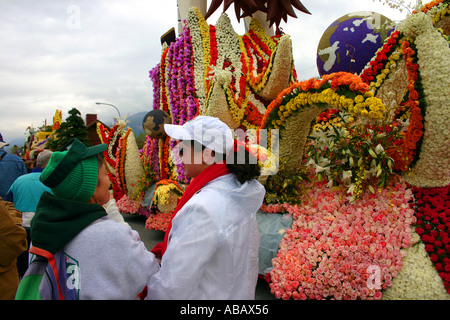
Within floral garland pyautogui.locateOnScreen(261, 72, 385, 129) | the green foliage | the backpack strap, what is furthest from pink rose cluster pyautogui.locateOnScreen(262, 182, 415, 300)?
the green foliage

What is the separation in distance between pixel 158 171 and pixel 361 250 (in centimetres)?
442

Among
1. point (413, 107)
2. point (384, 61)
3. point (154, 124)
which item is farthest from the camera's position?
point (154, 124)

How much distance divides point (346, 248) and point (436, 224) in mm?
784

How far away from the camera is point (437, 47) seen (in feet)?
8.66

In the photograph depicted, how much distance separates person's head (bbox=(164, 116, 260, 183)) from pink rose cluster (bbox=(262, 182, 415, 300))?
1.69 meters

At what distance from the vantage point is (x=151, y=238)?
18.3 ft

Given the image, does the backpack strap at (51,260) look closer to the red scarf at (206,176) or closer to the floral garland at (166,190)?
the red scarf at (206,176)

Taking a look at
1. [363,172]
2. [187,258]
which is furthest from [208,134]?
[363,172]

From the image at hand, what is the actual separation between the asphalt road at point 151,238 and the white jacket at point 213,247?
1.90 meters

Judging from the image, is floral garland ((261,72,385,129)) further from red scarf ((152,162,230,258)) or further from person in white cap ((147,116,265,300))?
red scarf ((152,162,230,258))

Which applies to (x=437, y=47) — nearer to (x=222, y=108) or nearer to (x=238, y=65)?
(x=222, y=108)

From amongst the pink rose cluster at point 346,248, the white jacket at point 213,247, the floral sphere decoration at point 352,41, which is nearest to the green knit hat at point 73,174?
the white jacket at point 213,247

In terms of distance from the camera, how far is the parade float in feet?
8.59

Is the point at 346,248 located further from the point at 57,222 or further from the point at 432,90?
the point at 57,222
